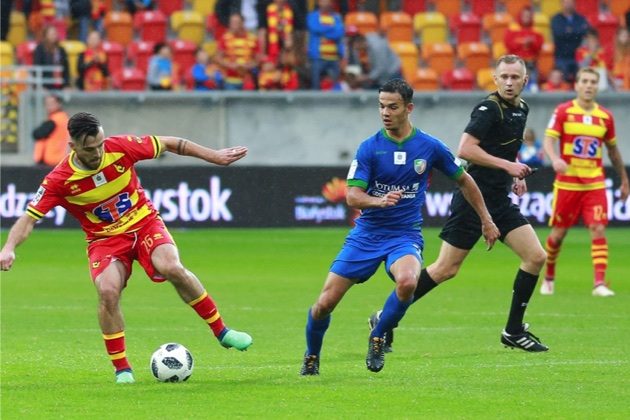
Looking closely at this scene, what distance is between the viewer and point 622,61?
89.7ft

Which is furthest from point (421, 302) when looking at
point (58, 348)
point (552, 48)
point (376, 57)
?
point (552, 48)

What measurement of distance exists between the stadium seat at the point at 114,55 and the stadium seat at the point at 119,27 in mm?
579

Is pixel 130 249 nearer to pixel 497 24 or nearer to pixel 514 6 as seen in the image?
pixel 497 24

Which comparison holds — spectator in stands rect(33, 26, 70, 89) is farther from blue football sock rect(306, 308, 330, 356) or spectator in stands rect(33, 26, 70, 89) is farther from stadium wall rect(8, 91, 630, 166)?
blue football sock rect(306, 308, 330, 356)

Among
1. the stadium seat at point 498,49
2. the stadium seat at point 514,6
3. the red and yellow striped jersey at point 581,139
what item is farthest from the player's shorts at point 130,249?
the stadium seat at point 514,6

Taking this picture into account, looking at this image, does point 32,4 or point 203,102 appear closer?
point 203,102

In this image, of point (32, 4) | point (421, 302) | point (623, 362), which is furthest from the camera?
point (32, 4)

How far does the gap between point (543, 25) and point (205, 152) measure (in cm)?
2060

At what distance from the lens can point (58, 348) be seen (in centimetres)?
1140

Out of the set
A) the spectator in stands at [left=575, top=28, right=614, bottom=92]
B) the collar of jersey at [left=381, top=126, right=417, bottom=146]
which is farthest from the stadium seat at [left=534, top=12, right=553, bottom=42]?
the collar of jersey at [left=381, top=126, right=417, bottom=146]

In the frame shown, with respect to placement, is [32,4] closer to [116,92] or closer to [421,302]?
[116,92]

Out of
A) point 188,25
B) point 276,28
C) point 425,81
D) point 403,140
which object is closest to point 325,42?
point 276,28

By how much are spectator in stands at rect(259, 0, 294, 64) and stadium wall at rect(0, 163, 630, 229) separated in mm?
3430

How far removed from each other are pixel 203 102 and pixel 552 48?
7426 mm
